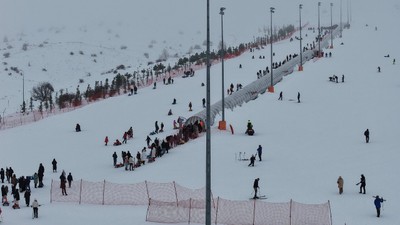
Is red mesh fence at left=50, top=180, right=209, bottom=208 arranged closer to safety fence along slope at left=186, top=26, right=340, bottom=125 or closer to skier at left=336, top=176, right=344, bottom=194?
skier at left=336, top=176, right=344, bottom=194

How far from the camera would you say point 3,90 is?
98.8 meters

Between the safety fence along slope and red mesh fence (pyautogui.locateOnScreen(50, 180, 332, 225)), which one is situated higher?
the safety fence along slope

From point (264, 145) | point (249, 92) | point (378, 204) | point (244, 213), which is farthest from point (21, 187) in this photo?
point (249, 92)

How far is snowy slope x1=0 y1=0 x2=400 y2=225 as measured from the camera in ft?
79.7

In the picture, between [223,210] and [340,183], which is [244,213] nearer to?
[223,210]

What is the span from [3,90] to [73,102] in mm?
38839

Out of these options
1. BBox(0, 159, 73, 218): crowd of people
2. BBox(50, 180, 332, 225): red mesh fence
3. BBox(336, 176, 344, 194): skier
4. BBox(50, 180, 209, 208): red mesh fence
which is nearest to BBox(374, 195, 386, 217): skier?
BBox(50, 180, 332, 225): red mesh fence

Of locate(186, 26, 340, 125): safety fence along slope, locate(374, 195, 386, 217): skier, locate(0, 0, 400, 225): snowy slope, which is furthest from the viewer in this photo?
locate(186, 26, 340, 125): safety fence along slope

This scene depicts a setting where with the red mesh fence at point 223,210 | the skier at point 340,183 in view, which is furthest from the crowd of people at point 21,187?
the skier at point 340,183

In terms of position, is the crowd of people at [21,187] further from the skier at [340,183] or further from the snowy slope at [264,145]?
the skier at [340,183]

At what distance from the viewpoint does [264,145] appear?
3519cm

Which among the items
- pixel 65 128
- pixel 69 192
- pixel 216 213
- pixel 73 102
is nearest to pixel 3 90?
pixel 73 102

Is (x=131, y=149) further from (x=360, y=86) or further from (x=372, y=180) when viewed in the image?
(x=360, y=86)

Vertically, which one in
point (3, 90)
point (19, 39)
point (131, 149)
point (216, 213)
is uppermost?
point (19, 39)
